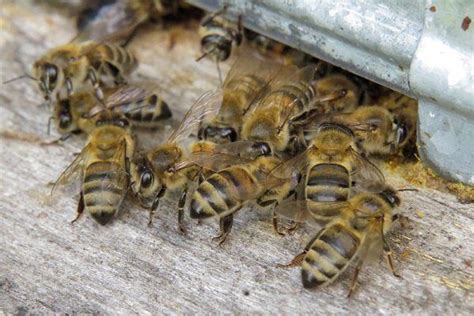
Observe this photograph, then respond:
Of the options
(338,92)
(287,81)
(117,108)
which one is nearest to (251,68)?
(287,81)

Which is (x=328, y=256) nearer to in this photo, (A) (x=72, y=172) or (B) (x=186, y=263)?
(B) (x=186, y=263)

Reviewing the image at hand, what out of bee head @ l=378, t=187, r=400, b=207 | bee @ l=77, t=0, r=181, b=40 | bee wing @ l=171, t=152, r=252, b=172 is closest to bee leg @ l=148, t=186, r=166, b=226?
bee wing @ l=171, t=152, r=252, b=172

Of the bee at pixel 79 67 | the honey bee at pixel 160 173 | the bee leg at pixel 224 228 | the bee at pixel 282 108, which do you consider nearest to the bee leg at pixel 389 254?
the bee leg at pixel 224 228

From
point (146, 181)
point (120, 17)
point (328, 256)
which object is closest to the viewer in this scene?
point (328, 256)

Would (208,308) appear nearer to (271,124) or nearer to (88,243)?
(88,243)

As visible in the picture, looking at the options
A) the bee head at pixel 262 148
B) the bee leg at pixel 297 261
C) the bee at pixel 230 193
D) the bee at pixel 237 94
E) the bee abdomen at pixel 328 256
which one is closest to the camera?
the bee abdomen at pixel 328 256

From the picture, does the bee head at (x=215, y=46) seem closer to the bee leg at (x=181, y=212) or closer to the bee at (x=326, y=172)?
the bee at (x=326, y=172)
